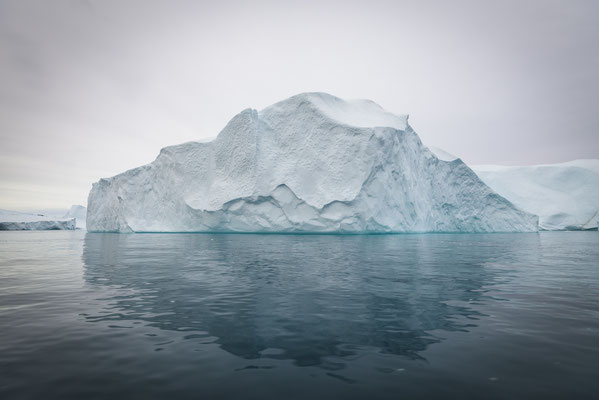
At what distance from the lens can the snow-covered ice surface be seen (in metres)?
52.9

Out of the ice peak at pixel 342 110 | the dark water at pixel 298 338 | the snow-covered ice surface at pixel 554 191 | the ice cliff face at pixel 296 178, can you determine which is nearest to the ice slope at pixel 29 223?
the ice cliff face at pixel 296 178

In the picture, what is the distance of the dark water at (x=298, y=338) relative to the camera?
2971mm

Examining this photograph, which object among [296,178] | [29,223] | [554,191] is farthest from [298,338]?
[29,223]

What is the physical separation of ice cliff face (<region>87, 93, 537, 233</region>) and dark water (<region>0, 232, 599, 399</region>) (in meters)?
23.4

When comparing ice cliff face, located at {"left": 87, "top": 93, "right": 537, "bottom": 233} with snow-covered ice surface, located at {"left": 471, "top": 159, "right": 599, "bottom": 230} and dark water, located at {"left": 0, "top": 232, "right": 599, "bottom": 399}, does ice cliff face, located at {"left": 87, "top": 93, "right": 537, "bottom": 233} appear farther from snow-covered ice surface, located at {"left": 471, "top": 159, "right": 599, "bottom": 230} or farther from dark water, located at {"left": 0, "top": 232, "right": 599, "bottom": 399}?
snow-covered ice surface, located at {"left": 471, "top": 159, "right": 599, "bottom": 230}

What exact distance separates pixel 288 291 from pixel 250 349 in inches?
127

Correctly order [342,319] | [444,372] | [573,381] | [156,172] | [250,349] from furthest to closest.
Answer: [156,172] → [342,319] → [250,349] → [444,372] → [573,381]

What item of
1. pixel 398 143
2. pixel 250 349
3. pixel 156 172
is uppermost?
pixel 398 143

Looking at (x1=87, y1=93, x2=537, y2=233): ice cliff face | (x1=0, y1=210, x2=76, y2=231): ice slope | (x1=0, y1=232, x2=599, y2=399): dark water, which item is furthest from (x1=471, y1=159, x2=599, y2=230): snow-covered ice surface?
(x1=0, y1=210, x2=76, y2=231): ice slope

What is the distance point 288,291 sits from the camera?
279 inches

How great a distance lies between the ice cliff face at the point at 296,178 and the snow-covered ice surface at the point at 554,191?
25.4 meters

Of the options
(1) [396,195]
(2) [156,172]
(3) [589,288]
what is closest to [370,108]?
(1) [396,195]

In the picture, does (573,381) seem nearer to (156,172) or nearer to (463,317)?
(463,317)

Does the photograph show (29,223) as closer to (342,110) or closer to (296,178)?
(296,178)
